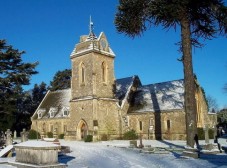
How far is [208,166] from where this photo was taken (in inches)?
492

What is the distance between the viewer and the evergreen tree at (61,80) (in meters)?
78.0

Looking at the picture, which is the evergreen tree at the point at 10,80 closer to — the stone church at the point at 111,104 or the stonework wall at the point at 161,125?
the stone church at the point at 111,104

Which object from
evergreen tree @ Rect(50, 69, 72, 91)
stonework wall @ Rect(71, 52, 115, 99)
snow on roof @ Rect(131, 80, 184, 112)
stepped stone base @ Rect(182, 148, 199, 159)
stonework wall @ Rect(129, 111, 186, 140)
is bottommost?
stepped stone base @ Rect(182, 148, 199, 159)

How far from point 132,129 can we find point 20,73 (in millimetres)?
16405

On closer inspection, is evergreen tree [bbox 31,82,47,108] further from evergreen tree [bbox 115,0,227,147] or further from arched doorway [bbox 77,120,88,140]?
evergreen tree [bbox 115,0,227,147]

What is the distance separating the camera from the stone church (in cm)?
3716

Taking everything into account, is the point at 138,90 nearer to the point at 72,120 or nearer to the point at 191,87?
the point at 72,120

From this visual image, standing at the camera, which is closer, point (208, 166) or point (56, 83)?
point (208, 166)

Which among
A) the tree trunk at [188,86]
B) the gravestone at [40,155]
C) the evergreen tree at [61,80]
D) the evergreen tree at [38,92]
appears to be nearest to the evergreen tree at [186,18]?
the tree trunk at [188,86]

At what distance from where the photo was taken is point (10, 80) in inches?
1283

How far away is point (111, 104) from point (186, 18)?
895 inches

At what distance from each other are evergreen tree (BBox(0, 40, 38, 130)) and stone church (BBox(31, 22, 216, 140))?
25.0 ft

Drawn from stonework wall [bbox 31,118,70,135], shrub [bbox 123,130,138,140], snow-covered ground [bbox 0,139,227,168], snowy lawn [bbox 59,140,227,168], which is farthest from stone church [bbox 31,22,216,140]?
snowy lawn [bbox 59,140,227,168]

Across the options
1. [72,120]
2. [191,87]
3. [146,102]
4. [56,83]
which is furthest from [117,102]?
[56,83]
